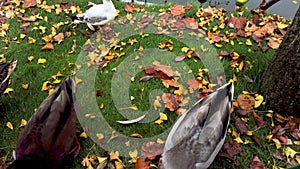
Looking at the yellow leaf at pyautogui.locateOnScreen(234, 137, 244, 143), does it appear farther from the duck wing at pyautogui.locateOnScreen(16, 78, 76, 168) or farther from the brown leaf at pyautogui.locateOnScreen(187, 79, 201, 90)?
the duck wing at pyautogui.locateOnScreen(16, 78, 76, 168)

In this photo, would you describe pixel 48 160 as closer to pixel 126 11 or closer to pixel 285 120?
pixel 285 120

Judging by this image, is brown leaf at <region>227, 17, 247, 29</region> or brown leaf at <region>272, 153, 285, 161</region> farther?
brown leaf at <region>227, 17, 247, 29</region>

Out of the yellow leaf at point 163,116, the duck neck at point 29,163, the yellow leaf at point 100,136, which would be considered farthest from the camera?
the yellow leaf at point 163,116

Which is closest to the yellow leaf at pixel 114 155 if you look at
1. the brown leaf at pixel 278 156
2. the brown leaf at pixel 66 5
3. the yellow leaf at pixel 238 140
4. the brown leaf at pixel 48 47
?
the yellow leaf at pixel 238 140

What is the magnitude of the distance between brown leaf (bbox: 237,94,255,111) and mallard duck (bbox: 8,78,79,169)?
125 centimetres

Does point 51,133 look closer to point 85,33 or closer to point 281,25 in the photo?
point 85,33

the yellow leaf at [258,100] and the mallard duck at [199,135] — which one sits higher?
the mallard duck at [199,135]

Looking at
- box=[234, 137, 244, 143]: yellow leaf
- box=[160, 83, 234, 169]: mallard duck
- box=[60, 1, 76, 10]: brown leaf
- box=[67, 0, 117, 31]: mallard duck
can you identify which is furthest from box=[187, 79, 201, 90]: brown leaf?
box=[60, 1, 76, 10]: brown leaf

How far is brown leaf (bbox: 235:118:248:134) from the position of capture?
236 cm

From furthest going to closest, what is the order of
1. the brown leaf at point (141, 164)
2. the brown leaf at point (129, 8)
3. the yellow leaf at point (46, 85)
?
the brown leaf at point (129, 8)
the yellow leaf at point (46, 85)
the brown leaf at point (141, 164)

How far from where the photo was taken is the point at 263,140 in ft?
7.60

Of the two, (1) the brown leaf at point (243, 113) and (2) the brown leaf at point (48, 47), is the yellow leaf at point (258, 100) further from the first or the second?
(2) the brown leaf at point (48, 47)

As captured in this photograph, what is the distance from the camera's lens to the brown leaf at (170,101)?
251 cm

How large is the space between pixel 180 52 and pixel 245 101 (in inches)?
31.6
